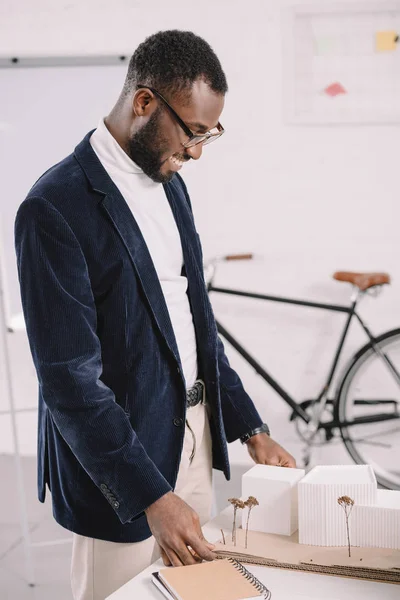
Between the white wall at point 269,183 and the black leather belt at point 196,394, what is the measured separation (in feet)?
6.92

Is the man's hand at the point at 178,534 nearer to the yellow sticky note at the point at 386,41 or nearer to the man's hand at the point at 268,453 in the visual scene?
the man's hand at the point at 268,453

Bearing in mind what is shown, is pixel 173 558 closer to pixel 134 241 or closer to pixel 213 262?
pixel 134 241

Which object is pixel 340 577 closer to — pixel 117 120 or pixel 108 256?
pixel 108 256

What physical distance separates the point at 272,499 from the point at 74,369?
406 millimetres

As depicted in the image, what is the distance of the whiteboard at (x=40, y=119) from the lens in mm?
3320

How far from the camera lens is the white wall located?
351 centimetres

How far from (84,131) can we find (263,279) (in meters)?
1.05

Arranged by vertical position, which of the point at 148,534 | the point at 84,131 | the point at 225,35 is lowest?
the point at 148,534

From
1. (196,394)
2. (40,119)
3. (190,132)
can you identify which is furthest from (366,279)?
(190,132)

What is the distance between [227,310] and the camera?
3.67 m

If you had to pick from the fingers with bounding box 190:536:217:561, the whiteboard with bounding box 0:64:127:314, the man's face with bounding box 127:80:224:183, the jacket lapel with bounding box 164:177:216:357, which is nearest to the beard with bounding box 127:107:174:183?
the man's face with bounding box 127:80:224:183

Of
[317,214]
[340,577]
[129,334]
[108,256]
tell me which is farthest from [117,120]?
[317,214]

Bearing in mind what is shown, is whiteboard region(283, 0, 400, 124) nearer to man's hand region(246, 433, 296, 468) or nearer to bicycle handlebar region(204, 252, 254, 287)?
bicycle handlebar region(204, 252, 254, 287)

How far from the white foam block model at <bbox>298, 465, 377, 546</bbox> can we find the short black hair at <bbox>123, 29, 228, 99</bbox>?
709 millimetres
